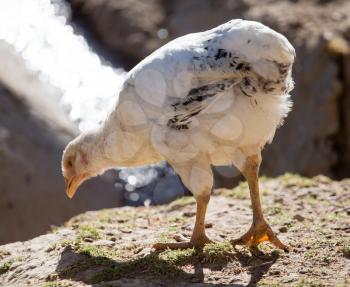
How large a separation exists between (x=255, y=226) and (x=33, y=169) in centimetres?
495

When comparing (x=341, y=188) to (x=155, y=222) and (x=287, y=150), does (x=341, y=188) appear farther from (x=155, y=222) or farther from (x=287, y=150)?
(x=287, y=150)

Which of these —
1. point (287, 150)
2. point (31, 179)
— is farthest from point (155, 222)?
Result: point (287, 150)

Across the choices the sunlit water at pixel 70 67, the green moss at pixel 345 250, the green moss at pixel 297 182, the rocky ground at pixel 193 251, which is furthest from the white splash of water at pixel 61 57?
the green moss at pixel 345 250

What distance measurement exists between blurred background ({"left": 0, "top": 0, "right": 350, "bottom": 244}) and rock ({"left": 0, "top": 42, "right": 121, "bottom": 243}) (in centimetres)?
1

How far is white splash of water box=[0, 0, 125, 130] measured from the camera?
12.5m

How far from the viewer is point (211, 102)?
6227 mm

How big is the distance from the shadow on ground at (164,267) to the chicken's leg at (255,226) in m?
0.17

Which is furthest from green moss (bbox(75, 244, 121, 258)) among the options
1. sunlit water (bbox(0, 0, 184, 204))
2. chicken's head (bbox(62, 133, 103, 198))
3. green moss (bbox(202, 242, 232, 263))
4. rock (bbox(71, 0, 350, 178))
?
rock (bbox(71, 0, 350, 178))

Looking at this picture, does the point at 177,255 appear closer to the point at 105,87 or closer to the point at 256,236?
the point at 256,236

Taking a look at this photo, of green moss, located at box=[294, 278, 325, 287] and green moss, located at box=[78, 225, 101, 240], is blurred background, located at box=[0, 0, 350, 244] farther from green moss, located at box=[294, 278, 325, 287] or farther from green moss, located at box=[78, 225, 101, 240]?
green moss, located at box=[294, 278, 325, 287]

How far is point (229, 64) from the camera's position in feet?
20.3

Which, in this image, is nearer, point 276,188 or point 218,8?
point 276,188

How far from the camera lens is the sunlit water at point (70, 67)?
38.6 feet

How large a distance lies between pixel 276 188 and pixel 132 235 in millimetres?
2225
